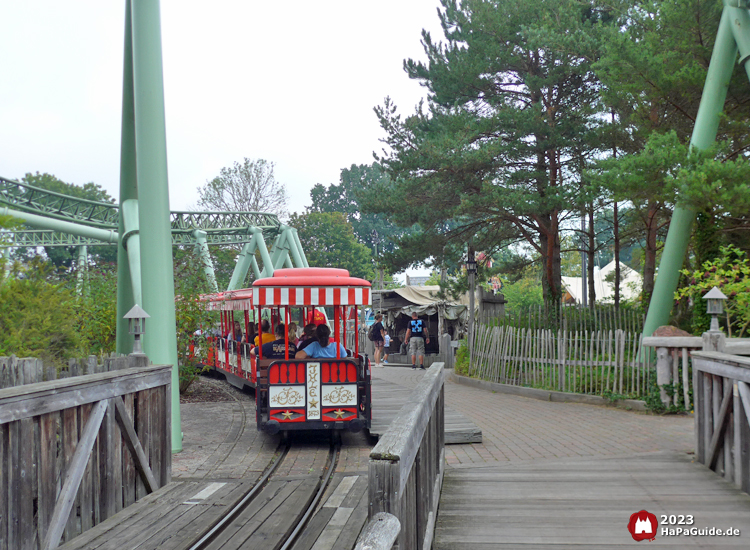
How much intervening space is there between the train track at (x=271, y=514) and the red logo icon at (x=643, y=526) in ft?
8.53

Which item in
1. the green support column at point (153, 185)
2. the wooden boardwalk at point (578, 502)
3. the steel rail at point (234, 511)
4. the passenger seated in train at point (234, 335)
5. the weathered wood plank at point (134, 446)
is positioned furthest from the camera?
the passenger seated in train at point (234, 335)

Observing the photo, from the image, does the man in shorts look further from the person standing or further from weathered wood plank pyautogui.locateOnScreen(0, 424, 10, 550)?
weathered wood plank pyautogui.locateOnScreen(0, 424, 10, 550)

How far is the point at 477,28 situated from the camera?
1972cm

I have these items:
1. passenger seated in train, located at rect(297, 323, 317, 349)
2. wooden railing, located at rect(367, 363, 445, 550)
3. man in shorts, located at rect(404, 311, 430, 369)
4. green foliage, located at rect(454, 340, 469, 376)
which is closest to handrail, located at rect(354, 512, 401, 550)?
wooden railing, located at rect(367, 363, 445, 550)

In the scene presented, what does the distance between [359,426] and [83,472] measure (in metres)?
4.74

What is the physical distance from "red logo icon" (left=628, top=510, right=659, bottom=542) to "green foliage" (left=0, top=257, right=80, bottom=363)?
23.9 feet

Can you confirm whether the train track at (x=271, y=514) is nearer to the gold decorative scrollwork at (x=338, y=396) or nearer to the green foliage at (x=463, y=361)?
the gold decorative scrollwork at (x=338, y=396)

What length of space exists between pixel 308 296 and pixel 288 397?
1.46m

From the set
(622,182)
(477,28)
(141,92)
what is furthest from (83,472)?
(477,28)

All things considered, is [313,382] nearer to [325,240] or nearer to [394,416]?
[394,416]

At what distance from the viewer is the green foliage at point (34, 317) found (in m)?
8.95

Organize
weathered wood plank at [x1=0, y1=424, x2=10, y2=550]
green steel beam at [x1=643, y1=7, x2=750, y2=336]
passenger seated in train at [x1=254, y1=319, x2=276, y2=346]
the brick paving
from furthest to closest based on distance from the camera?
passenger seated in train at [x1=254, y1=319, x2=276, y2=346] → green steel beam at [x1=643, y1=7, x2=750, y2=336] → the brick paving → weathered wood plank at [x1=0, y1=424, x2=10, y2=550]

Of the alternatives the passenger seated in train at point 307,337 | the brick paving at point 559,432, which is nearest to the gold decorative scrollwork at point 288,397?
the passenger seated in train at point 307,337

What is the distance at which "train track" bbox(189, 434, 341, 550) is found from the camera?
5387mm
